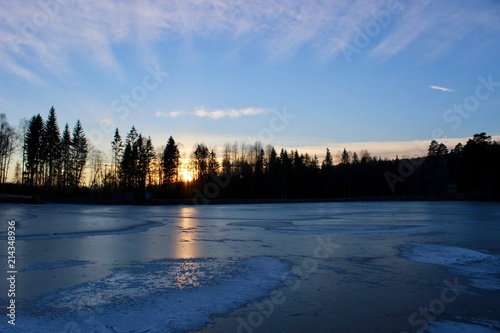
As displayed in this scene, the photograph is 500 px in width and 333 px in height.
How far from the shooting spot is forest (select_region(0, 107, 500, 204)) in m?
66.4

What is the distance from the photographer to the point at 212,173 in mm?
94688

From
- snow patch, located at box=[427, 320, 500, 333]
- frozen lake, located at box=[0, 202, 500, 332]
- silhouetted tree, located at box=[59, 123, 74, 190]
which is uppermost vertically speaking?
silhouetted tree, located at box=[59, 123, 74, 190]

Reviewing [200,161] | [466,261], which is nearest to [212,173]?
[200,161]

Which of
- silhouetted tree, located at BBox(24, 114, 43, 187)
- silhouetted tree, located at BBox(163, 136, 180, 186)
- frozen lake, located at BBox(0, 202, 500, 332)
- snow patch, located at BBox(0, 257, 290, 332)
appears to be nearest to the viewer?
snow patch, located at BBox(0, 257, 290, 332)

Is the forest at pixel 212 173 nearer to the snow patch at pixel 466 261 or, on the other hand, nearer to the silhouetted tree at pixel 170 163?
the silhouetted tree at pixel 170 163

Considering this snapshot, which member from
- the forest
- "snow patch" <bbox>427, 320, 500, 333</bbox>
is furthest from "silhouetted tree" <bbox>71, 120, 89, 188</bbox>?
"snow patch" <bbox>427, 320, 500, 333</bbox>

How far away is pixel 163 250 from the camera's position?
37.2 feet

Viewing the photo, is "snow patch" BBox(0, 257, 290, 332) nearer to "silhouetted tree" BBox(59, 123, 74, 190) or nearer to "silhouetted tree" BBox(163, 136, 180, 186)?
"silhouetted tree" BBox(59, 123, 74, 190)

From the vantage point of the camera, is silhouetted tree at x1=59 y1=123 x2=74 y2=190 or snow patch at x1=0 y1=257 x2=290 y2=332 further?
silhouetted tree at x1=59 y1=123 x2=74 y2=190

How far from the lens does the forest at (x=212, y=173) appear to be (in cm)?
6644

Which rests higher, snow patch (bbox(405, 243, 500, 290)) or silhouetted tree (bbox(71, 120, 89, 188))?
silhouetted tree (bbox(71, 120, 89, 188))

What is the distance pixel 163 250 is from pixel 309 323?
23.5ft

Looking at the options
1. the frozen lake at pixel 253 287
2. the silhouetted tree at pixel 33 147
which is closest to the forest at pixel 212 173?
the silhouetted tree at pixel 33 147

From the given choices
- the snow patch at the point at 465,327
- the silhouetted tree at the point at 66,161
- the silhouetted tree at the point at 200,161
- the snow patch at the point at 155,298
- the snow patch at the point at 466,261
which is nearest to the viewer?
the snow patch at the point at 465,327
